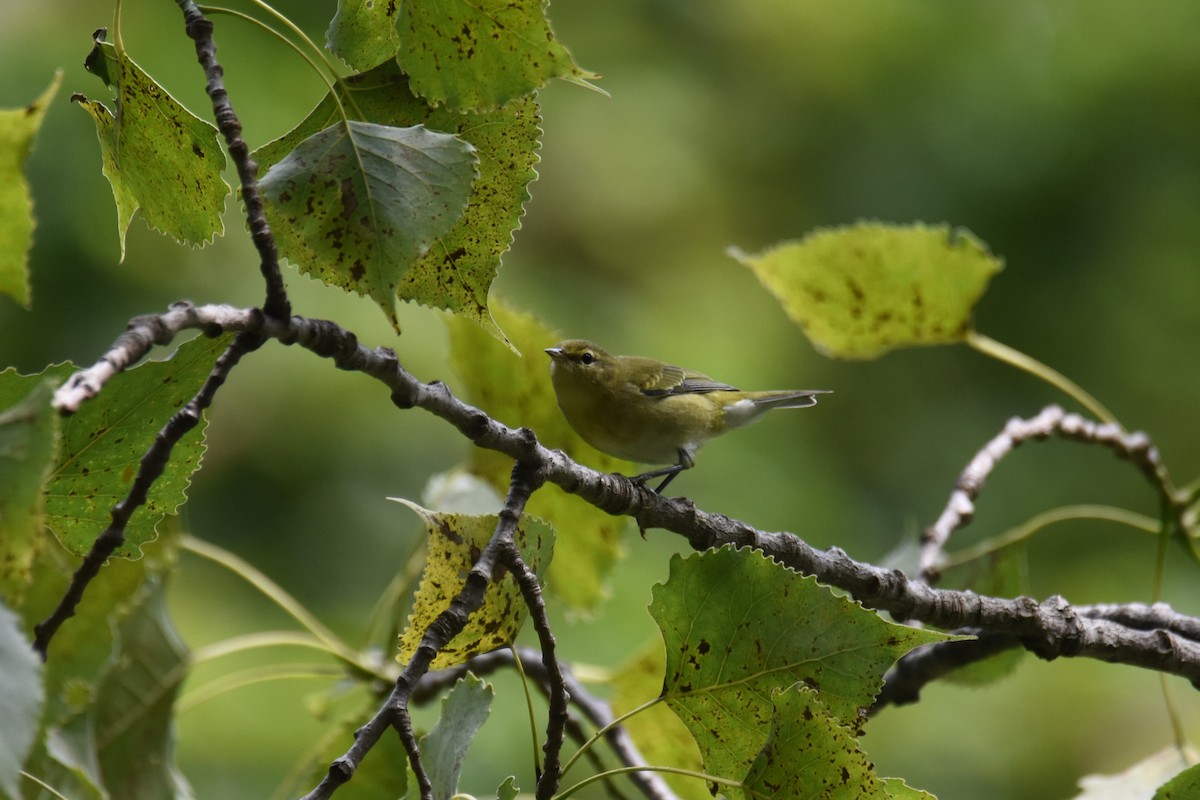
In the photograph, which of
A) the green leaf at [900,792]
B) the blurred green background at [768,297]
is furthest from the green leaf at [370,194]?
the blurred green background at [768,297]

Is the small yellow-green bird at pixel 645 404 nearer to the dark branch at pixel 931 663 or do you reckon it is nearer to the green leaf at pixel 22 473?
the dark branch at pixel 931 663

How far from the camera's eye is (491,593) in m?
1.14

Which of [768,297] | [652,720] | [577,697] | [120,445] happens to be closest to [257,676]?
[577,697]

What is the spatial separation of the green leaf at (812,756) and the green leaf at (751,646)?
0.06 meters

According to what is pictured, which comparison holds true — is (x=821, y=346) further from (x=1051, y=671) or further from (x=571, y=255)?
(x=571, y=255)

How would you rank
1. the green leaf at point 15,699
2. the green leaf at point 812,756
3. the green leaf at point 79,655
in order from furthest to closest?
the green leaf at point 79,655 < the green leaf at point 812,756 < the green leaf at point 15,699

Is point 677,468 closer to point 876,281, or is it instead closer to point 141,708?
point 876,281

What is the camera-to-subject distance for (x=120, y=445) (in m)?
1.15

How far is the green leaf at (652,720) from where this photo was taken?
6.47 ft

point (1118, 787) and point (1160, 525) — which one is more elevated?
point (1160, 525)

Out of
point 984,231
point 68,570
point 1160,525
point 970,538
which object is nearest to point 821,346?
point 1160,525

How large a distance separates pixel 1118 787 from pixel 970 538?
391cm

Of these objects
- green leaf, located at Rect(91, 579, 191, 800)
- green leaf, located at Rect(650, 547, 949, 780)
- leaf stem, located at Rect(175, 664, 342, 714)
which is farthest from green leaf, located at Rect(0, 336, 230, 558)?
leaf stem, located at Rect(175, 664, 342, 714)

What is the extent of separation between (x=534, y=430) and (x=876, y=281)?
726mm
